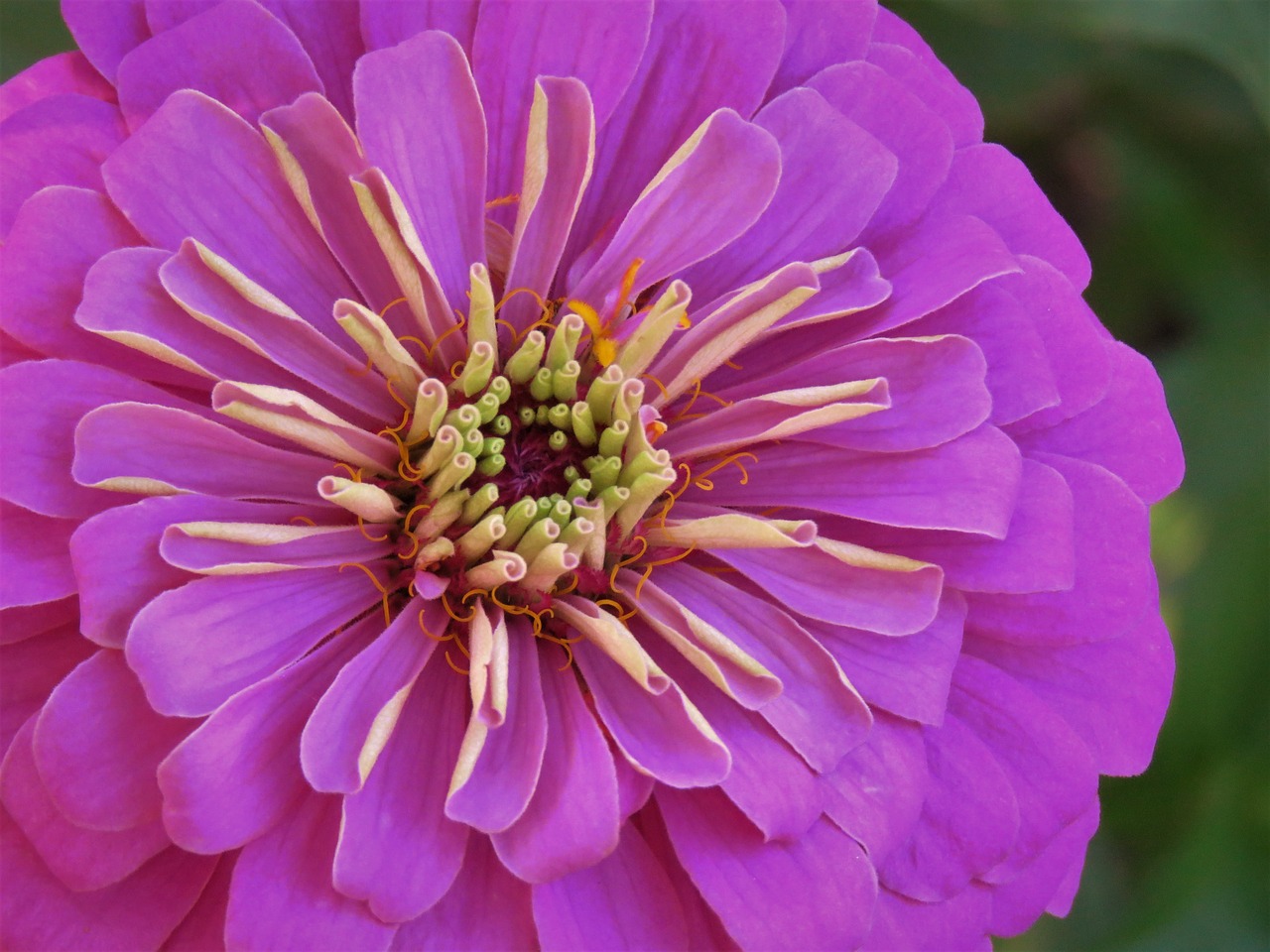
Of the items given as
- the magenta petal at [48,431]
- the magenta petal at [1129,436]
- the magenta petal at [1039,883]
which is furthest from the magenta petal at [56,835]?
the magenta petal at [1129,436]

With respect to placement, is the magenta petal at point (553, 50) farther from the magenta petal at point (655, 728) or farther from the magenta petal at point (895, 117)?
the magenta petal at point (655, 728)

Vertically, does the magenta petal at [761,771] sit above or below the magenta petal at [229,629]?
below

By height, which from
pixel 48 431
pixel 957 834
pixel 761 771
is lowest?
pixel 957 834

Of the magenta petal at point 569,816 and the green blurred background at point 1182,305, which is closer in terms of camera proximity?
the magenta petal at point 569,816

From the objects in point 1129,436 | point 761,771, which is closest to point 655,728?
point 761,771

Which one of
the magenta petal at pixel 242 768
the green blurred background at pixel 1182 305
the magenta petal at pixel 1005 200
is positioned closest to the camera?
the magenta petal at pixel 242 768

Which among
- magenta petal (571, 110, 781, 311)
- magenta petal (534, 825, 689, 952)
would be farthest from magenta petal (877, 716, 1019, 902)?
magenta petal (571, 110, 781, 311)

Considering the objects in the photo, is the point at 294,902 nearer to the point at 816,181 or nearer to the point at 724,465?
the point at 724,465

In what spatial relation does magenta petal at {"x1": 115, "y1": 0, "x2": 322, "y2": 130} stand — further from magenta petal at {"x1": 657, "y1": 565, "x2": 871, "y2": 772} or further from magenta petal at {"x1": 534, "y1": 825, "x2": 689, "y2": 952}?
magenta petal at {"x1": 534, "y1": 825, "x2": 689, "y2": 952}

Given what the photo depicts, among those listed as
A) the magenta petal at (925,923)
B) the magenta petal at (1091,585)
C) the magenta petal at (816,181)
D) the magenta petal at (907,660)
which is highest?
the magenta petal at (816,181)
